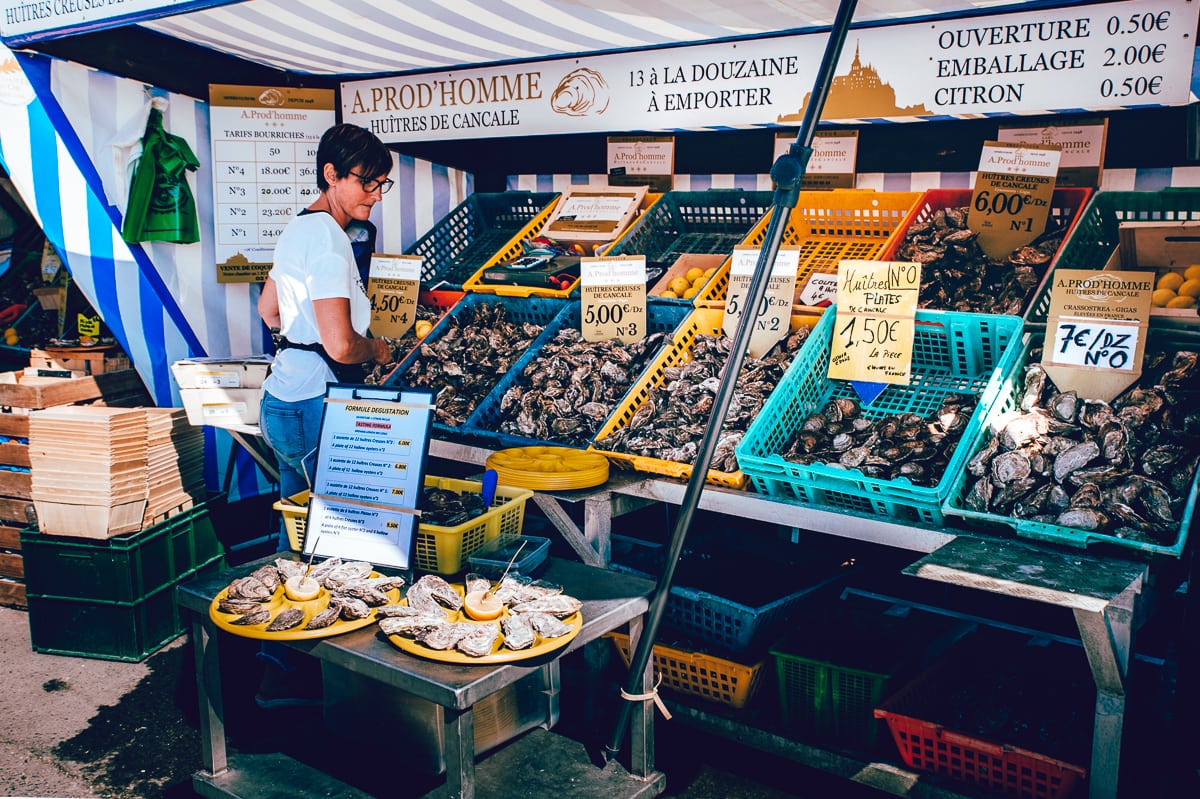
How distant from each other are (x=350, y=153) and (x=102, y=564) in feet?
6.95

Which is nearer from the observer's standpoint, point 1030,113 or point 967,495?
point 967,495

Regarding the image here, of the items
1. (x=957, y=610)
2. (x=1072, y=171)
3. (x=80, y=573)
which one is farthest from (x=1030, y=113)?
(x=80, y=573)

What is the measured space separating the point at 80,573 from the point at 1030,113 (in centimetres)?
425

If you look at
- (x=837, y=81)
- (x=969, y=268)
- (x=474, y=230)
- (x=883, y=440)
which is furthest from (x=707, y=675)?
(x=474, y=230)

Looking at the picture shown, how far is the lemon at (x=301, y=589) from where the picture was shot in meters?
Answer: 2.41

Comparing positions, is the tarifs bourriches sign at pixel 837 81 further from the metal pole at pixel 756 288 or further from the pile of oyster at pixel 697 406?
the metal pole at pixel 756 288

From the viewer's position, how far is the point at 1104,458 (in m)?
2.64

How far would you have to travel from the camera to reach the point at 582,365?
384 cm

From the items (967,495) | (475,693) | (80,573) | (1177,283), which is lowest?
(80,573)

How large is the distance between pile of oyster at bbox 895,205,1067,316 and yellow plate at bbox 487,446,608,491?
142 cm

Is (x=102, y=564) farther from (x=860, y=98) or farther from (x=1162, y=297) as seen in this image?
(x=1162, y=297)

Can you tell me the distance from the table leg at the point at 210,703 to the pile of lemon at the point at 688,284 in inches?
91.5

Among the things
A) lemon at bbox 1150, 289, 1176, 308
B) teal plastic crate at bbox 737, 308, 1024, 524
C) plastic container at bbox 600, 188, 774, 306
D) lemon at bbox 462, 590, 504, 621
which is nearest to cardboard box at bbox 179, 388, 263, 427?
plastic container at bbox 600, 188, 774, 306

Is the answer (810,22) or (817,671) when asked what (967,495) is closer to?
(817,671)
